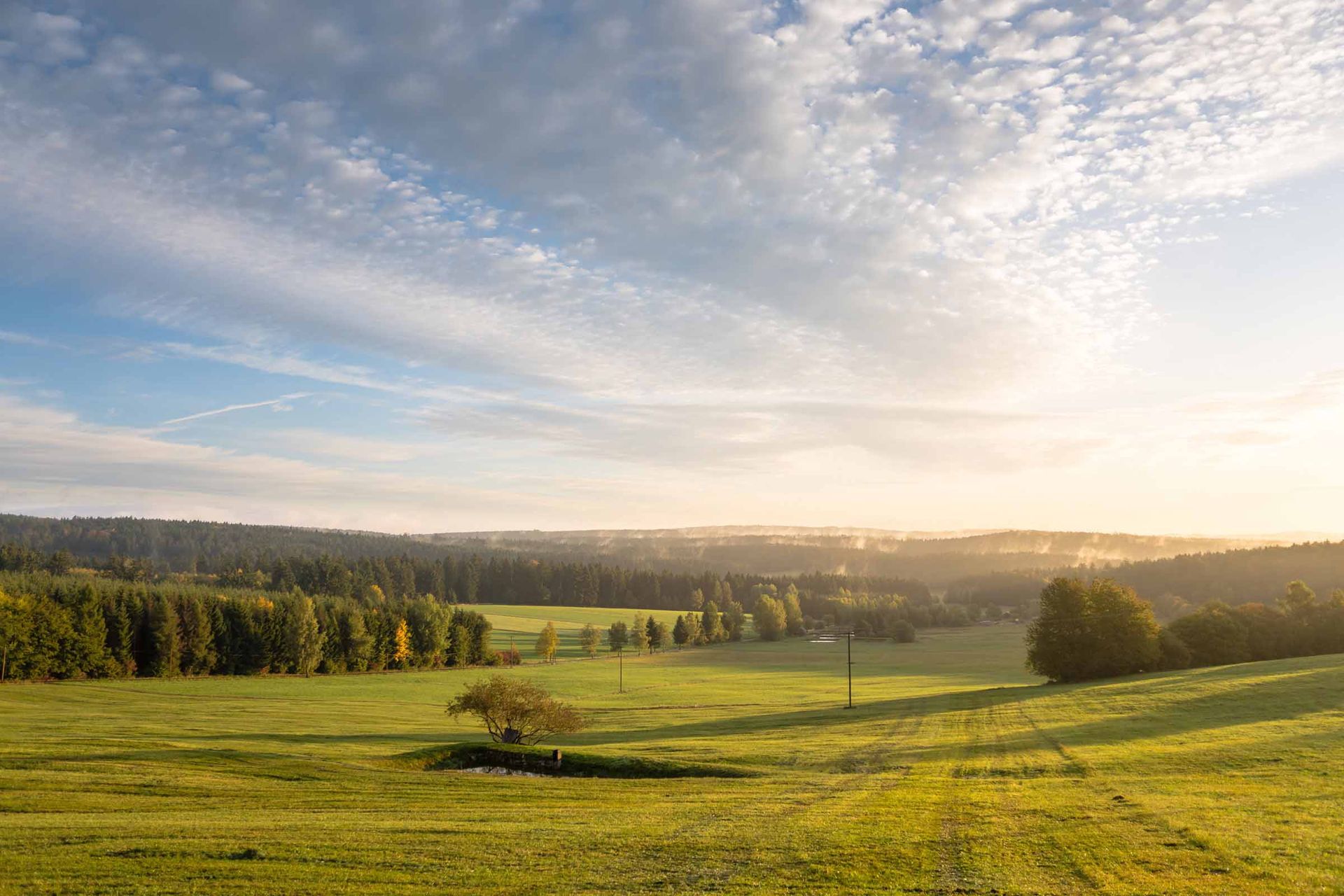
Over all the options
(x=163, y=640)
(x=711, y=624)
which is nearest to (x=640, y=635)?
(x=711, y=624)

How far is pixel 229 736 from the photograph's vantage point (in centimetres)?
4891

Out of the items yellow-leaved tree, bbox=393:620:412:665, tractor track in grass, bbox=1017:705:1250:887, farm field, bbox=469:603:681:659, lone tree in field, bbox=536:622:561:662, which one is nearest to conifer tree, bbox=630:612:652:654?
farm field, bbox=469:603:681:659

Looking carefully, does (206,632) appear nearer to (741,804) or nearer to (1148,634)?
(741,804)

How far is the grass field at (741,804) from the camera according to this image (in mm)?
16234

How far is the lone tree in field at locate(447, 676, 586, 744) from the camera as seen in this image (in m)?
47.3

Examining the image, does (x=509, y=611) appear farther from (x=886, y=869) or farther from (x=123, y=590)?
(x=886, y=869)

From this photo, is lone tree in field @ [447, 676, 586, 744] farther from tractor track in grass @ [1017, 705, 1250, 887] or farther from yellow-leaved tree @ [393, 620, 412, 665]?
yellow-leaved tree @ [393, 620, 412, 665]

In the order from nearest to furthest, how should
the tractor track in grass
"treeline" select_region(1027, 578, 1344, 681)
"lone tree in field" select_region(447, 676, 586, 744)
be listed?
1. the tractor track in grass
2. "lone tree in field" select_region(447, 676, 586, 744)
3. "treeline" select_region(1027, 578, 1344, 681)

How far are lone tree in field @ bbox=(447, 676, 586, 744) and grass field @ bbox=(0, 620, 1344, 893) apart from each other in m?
3.56

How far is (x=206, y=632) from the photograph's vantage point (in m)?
101

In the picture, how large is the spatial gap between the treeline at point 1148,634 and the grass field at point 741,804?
1856cm

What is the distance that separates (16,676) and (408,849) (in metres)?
95.8

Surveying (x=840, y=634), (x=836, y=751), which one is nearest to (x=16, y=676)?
(x=836, y=751)

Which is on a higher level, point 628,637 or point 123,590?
point 123,590
